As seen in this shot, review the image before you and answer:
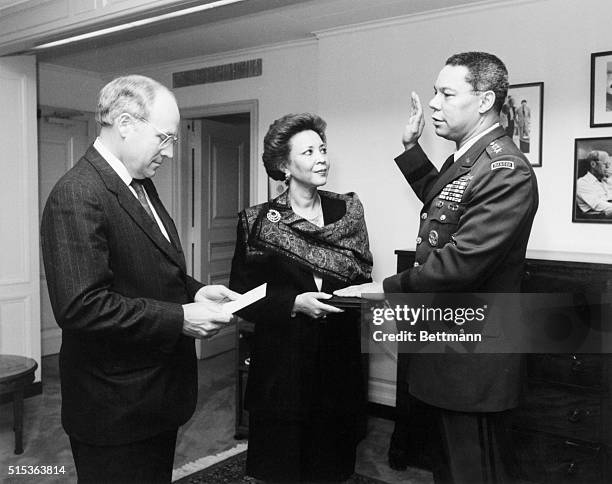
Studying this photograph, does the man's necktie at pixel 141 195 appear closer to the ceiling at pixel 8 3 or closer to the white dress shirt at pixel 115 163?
the white dress shirt at pixel 115 163

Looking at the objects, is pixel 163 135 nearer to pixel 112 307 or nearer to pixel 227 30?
pixel 112 307

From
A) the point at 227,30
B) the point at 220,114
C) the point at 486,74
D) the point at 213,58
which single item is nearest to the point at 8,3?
the point at 227,30

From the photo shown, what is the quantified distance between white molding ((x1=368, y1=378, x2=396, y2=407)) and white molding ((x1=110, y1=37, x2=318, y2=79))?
2.42 meters

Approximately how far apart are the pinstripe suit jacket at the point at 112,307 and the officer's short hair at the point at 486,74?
1.02 metres

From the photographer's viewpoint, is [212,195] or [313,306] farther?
[212,195]

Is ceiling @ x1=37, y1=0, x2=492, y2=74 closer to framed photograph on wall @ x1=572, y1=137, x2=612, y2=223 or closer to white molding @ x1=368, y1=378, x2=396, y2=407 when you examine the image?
framed photograph on wall @ x1=572, y1=137, x2=612, y2=223

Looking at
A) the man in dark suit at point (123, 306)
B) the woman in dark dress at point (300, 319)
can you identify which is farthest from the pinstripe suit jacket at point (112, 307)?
the woman in dark dress at point (300, 319)

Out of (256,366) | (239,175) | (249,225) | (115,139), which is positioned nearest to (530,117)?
(249,225)

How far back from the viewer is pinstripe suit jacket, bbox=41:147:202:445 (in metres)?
1.45

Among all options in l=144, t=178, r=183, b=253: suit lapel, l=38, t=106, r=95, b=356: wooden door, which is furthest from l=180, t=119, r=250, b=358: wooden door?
l=144, t=178, r=183, b=253: suit lapel

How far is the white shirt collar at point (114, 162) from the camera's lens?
160 cm

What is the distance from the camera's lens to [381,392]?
3979 millimetres

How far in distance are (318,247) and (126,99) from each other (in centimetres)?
111

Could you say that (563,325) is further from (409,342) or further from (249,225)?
(249,225)
